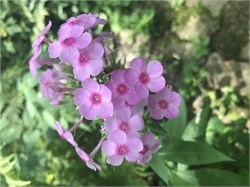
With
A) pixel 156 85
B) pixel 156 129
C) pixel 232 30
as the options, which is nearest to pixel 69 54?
pixel 156 85

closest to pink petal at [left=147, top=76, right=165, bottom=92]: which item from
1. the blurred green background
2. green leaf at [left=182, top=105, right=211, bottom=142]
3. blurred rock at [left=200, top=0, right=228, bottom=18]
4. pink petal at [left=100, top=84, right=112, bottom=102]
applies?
pink petal at [left=100, top=84, right=112, bottom=102]

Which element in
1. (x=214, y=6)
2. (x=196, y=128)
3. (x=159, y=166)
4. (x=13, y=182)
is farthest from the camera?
(x=214, y=6)

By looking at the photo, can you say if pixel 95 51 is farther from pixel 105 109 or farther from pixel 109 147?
pixel 109 147

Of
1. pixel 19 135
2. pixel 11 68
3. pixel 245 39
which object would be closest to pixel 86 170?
pixel 19 135

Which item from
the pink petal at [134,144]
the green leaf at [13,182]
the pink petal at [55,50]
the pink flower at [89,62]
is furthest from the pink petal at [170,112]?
the green leaf at [13,182]

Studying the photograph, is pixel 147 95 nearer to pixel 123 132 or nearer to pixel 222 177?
pixel 123 132
